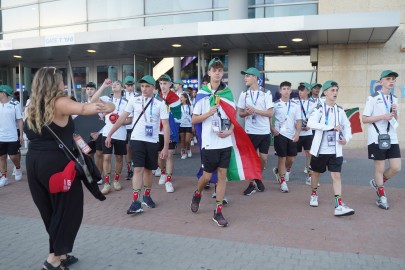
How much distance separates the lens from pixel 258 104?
22.7 ft

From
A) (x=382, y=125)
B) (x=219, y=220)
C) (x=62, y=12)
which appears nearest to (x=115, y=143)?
(x=219, y=220)

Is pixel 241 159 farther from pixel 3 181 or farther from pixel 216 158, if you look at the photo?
pixel 3 181

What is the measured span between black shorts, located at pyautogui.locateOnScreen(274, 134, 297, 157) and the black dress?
13.9 ft

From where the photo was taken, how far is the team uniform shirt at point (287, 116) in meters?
7.34

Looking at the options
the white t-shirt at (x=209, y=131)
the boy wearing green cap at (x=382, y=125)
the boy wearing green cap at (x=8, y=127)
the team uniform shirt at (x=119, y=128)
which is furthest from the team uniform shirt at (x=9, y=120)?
the boy wearing green cap at (x=382, y=125)

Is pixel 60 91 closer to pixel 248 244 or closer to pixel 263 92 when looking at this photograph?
pixel 248 244

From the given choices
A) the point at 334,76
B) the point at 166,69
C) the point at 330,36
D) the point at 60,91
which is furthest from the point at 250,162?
the point at 166,69

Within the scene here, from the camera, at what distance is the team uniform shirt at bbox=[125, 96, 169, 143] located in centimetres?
598

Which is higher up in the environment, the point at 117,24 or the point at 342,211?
the point at 117,24

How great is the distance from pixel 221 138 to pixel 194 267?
6.16 ft

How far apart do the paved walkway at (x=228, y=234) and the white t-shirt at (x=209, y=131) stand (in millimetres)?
1090

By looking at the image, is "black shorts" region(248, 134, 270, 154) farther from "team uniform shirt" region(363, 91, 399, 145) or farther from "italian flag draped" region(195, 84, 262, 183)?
"team uniform shirt" region(363, 91, 399, 145)

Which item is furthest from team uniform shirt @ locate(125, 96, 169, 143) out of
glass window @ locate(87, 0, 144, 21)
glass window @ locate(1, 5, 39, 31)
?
glass window @ locate(1, 5, 39, 31)

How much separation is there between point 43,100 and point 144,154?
2.40 meters
